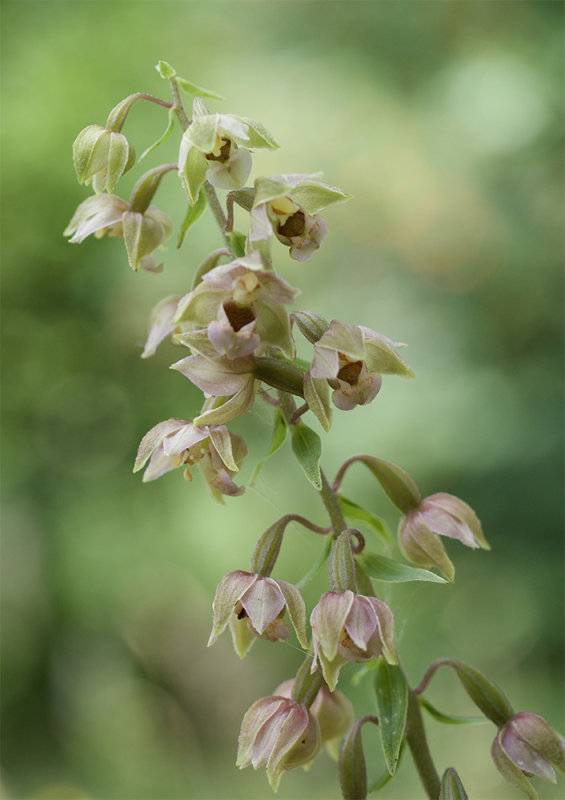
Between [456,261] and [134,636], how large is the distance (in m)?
1.86

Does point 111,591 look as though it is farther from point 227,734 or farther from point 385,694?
point 385,694

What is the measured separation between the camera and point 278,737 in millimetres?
803

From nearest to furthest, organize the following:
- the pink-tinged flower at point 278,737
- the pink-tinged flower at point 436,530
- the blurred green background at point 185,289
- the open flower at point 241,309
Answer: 1. the open flower at point 241,309
2. the pink-tinged flower at point 278,737
3. the pink-tinged flower at point 436,530
4. the blurred green background at point 185,289

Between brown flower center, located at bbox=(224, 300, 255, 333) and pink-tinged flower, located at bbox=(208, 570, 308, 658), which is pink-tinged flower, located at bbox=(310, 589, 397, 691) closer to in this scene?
pink-tinged flower, located at bbox=(208, 570, 308, 658)

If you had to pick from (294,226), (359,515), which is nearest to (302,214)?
(294,226)

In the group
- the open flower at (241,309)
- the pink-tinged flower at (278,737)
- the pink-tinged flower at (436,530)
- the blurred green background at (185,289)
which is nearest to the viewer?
the open flower at (241,309)

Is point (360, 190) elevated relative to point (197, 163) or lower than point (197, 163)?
elevated

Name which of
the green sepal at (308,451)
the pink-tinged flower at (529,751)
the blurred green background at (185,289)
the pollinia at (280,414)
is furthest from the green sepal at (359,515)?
the blurred green background at (185,289)

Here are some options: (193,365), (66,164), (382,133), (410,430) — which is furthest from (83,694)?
(193,365)

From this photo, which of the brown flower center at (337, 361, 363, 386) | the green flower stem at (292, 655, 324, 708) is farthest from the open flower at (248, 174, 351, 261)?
the green flower stem at (292, 655, 324, 708)

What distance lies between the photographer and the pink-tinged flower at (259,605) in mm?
754

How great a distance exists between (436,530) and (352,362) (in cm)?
26

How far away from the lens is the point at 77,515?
302cm

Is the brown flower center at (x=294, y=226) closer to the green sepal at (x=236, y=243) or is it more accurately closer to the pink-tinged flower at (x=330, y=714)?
the green sepal at (x=236, y=243)
